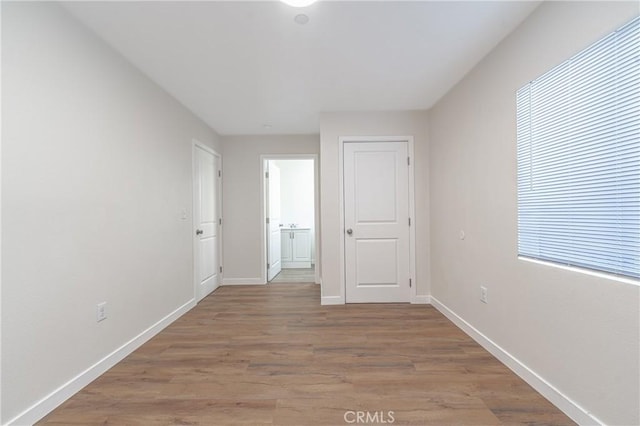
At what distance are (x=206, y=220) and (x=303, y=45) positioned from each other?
9.18ft

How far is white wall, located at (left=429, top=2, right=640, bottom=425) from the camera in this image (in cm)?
135

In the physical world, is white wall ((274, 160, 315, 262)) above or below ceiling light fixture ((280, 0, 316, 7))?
below

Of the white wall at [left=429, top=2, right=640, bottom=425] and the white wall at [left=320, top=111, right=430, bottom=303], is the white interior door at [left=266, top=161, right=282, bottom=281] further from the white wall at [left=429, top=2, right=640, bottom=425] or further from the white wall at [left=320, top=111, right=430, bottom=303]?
the white wall at [left=429, top=2, right=640, bottom=425]

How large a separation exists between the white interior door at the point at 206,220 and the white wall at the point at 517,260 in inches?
119

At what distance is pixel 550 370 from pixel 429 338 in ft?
3.17

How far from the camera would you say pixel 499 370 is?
2.02 metres

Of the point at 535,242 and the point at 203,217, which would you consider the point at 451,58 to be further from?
the point at 203,217

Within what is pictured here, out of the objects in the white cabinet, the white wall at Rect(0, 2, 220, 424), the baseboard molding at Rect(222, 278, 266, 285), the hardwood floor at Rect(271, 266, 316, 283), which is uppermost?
the white wall at Rect(0, 2, 220, 424)

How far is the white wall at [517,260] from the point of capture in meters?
1.35

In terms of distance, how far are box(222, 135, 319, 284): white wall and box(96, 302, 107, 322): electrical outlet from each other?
254 cm

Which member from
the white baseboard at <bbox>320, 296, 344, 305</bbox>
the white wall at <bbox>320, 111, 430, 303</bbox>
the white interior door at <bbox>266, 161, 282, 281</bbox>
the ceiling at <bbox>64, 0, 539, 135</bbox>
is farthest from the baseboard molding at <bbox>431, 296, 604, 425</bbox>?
the white interior door at <bbox>266, 161, 282, 281</bbox>

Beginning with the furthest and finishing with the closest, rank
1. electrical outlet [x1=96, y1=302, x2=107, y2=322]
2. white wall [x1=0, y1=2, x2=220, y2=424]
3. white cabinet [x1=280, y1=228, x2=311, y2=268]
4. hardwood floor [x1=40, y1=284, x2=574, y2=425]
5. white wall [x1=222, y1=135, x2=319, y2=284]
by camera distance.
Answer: white cabinet [x1=280, y1=228, x2=311, y2=268] → white wall [x1=222, y1=135, x2=319, y2=284] → electrical outlet [x1=96, y1=302, x2=107, y2=322] → hardwood floor [x1=40, y1=284, x2=574, y2=425] → white wall [x1=0, y1=2, x2=220, y2=424]

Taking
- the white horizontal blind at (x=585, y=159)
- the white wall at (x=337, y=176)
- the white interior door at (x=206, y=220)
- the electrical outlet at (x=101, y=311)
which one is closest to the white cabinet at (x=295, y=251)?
the white interior door at (x=206, y=220)

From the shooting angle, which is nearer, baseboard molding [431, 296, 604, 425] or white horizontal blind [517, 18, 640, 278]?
white horizontal blind [517, 18, 640, 278]
